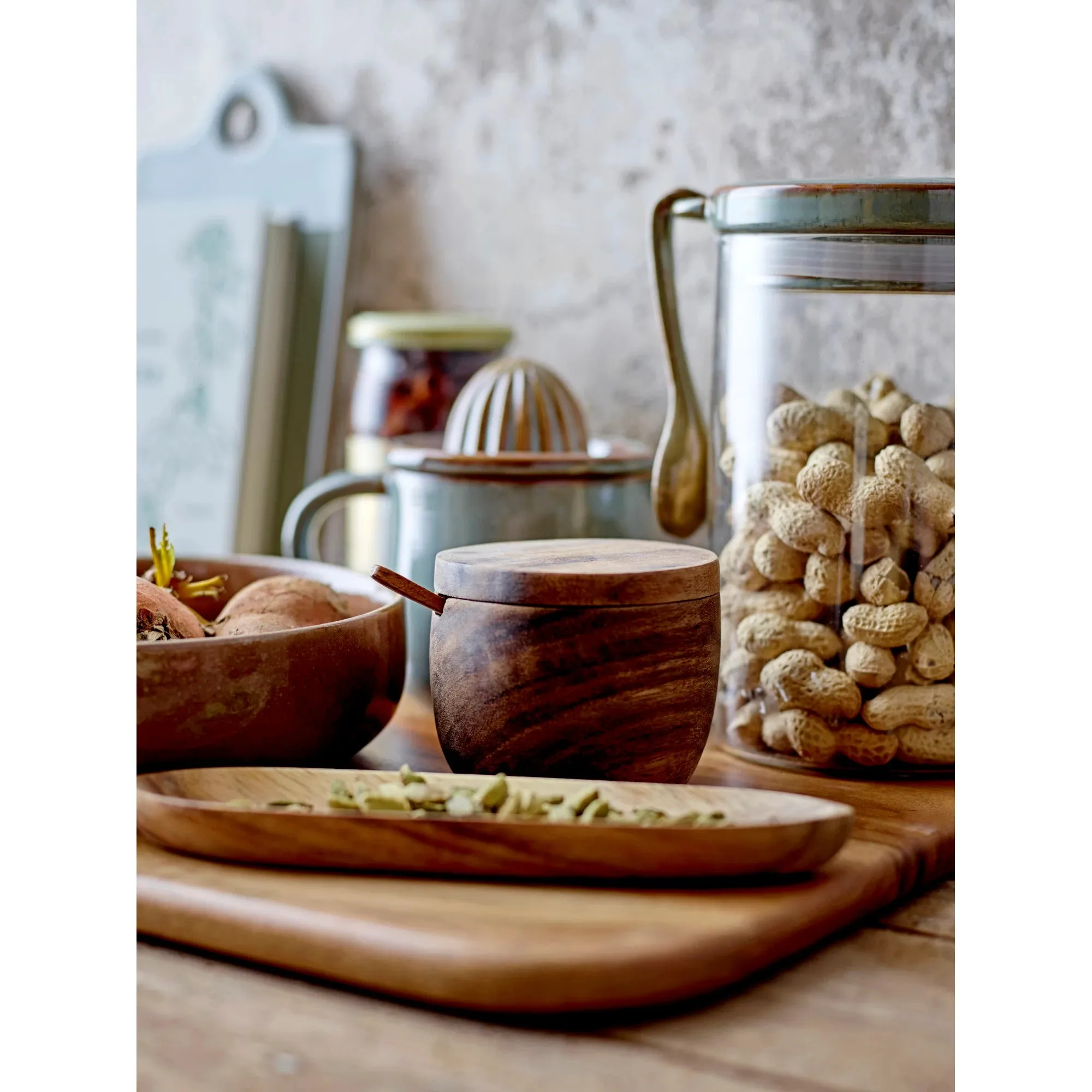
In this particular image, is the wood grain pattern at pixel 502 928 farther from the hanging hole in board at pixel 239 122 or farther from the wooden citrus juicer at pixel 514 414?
the hanging hole in board at pixel 239 122

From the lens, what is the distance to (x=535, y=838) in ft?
1.02

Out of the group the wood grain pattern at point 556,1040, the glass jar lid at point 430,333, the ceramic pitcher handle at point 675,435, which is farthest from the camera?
the glass jar lid at point 430,333

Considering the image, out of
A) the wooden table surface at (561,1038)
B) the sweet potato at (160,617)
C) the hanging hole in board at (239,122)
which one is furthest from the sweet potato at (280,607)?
the hanging hole in board at (239,122)

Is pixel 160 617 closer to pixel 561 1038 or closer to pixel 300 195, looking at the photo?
pixel 561 1038

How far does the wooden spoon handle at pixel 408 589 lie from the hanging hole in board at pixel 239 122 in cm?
50

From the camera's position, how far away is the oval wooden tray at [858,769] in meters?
0.42

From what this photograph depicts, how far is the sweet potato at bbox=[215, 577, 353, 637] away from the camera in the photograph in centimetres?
41

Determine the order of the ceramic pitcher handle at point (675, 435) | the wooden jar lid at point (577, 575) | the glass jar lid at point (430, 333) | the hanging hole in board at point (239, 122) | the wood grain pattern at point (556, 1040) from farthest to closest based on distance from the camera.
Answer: the hanging hole in board at point (239, 122)
the glass jar lid at point (430, 333)
the ceramic pitcher handle at point (675, 435)
the wooden jar lid at point (577, 575)
the wood grain pattern at point (556, 1040)

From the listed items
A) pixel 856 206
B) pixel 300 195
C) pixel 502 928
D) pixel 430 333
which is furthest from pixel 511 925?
pixel 300 195

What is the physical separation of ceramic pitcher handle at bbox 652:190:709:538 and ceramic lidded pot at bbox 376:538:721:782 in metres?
0.12

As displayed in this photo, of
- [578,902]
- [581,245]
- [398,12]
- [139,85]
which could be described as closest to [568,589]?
[578,902]

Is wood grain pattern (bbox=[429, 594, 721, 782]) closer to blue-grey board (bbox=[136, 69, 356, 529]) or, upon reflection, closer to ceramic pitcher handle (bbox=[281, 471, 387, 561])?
ceramic pitcher handle (bbox=[281, 471, 387, 561])

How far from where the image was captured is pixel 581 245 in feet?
2.28

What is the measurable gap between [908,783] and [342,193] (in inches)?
19.5
